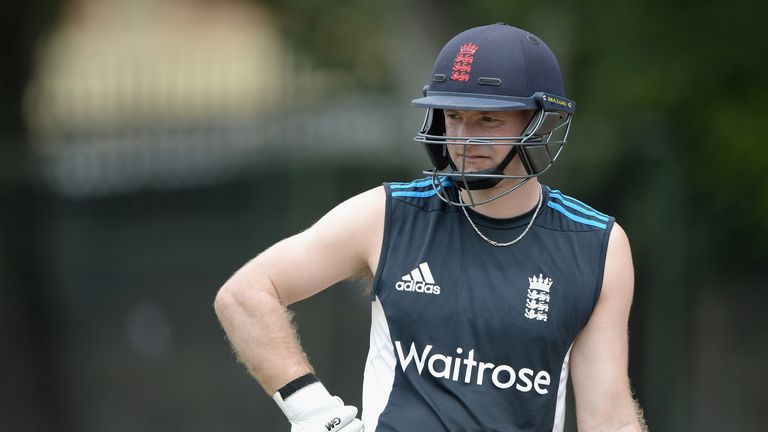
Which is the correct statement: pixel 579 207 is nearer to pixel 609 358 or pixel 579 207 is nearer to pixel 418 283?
pixel 609 358

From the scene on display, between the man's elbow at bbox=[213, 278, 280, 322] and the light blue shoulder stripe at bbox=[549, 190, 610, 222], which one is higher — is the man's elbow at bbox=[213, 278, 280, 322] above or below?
below

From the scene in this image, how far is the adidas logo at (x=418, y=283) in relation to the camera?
4051 mm

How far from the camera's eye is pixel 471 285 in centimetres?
406

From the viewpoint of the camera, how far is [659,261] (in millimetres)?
9234

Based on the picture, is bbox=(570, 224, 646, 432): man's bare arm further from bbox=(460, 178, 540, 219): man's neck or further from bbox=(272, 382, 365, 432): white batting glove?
bbox=(272, 382, 365, 432): white batting glove

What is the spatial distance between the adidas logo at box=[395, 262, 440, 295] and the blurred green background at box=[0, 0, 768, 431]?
5.14 meters

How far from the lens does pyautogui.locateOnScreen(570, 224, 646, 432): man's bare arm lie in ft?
13.4

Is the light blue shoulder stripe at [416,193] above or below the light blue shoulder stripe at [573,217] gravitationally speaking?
above

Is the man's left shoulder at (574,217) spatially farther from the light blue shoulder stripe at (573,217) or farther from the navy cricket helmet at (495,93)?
the navy cricket helmet at (495,93)

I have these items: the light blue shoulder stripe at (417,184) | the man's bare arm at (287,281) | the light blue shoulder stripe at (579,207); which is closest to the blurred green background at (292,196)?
the light blue shoulder stripe at (579,207)

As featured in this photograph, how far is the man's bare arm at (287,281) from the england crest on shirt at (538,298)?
0.50 m

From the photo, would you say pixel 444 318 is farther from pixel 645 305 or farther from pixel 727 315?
pixel 727 315

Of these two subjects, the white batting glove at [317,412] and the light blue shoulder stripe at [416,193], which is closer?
the white batting glove at [317,412]

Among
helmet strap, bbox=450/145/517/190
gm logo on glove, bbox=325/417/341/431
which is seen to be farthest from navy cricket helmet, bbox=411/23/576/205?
gm logo on glove, bbox=325/417/341/431
